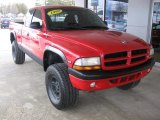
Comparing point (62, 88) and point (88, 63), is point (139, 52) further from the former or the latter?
point (62, 88)

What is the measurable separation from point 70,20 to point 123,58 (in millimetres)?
1609

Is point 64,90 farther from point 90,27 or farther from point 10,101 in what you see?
point 90,27

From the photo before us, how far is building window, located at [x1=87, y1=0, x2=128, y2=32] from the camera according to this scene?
25.6 ft

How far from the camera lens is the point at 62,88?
3.48 meters

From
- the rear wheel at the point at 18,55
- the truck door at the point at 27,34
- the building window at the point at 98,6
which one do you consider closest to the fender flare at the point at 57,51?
the truck door at the point at 27,34

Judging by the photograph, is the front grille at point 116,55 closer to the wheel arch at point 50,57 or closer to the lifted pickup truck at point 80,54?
the lifted pickup truck at point 80,54

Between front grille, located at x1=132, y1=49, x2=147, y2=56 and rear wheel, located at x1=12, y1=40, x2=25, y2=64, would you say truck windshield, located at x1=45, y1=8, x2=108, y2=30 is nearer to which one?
front grille, located at x1=132, y1=49, x2=147, y2=56

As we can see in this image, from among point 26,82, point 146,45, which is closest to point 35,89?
point 26,82

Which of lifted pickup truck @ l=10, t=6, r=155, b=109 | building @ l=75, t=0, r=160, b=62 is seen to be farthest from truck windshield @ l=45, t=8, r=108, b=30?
building @ l=75, t=0, r=160, b=62

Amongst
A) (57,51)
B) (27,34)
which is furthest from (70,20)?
(27,34)

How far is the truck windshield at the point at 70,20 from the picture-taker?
4.32 metres

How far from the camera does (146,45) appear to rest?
3801 mm

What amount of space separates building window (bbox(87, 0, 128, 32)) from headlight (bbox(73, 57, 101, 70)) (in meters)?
4.89

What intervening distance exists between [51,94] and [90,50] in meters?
1.29
